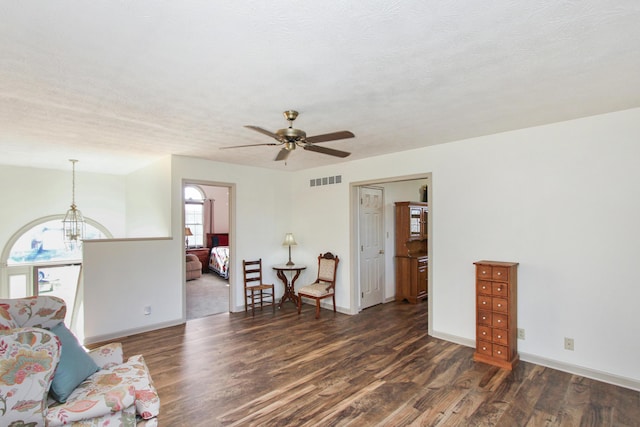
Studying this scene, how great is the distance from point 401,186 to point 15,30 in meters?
5.75

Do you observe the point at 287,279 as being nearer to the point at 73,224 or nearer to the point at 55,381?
the point at 55,381

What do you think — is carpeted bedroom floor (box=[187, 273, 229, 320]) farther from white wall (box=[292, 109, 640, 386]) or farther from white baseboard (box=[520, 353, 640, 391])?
white baseboard (box=[520, 353, 640, 391])

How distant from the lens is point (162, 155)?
4.95m

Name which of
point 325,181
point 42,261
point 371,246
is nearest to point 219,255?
point 42,261

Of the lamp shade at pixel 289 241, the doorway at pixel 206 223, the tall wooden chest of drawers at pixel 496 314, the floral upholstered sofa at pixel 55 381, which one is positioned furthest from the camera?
the doorway at pixel 206 223

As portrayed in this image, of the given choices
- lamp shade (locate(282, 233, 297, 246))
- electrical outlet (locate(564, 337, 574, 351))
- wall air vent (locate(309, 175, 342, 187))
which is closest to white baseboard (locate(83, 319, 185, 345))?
lamp shade (locate(282, 233, 297, 246))

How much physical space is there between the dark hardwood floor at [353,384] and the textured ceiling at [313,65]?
255cm

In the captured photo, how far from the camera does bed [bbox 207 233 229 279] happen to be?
349 inches

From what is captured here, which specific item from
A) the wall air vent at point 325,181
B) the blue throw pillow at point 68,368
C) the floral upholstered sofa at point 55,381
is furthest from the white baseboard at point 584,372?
the blue throw pillow at point 68,368

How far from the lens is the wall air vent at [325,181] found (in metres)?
5.53

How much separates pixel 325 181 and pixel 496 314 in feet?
11.1

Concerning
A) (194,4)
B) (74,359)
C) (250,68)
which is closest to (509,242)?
(250,68)

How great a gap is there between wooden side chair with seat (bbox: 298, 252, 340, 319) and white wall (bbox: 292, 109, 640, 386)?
172cm

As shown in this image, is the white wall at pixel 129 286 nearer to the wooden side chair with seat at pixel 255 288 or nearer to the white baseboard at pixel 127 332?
the white baseboard at pixel 127 332
